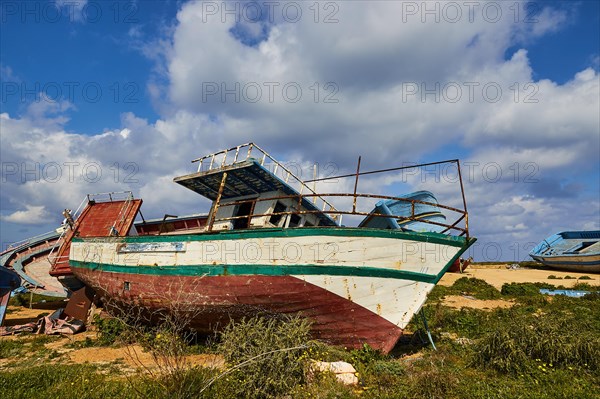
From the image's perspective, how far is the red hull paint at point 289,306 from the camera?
797cm

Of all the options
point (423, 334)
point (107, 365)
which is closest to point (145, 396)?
point (107, 365)

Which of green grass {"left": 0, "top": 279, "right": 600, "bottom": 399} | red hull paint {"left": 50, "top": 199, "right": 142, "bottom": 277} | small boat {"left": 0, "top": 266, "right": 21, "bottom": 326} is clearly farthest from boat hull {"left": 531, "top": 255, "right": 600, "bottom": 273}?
small boat {"left": 0, "top": 266, "right": 21, "bottom": 326}

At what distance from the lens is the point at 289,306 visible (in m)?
8.15

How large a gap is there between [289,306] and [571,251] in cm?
3939

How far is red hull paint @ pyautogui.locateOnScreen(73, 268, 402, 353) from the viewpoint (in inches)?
314

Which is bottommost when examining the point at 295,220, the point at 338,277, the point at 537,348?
the point at 537,348

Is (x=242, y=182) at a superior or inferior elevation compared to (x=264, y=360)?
superior

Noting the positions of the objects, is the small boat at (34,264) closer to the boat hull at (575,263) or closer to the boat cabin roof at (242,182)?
the boat cabin roof at (242,182)

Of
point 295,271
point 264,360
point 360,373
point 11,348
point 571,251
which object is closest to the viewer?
point 264,360

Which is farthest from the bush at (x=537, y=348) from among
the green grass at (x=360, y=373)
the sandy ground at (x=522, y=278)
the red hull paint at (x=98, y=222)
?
the sandy ground at (x=522, y=278)

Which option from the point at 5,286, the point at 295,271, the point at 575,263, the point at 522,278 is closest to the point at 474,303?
the point at 295,271

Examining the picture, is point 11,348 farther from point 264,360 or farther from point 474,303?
point 474,303

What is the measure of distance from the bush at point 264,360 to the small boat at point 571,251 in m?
37.9

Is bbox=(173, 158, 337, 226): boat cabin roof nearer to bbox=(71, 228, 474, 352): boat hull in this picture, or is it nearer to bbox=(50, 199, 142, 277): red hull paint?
bbox=(71, 228, 474, 352): boat hull
